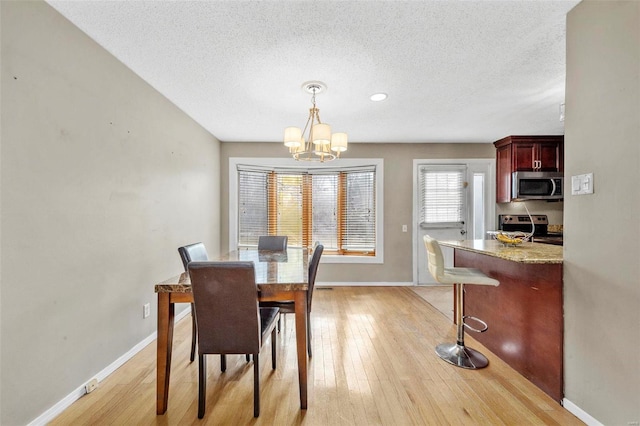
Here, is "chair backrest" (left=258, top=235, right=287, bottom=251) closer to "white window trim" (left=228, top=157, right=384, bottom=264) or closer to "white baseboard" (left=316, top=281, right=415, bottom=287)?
"white window trim" (left=228, top=157, right=384, bottom=264)

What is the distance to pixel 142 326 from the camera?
8.20 feet

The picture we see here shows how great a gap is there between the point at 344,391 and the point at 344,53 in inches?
92.5

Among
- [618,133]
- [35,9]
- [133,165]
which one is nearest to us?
[618,133]

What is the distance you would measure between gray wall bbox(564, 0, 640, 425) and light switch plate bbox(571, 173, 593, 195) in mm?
27

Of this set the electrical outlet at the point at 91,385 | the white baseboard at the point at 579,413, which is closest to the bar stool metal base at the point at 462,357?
the white baseboard at the point at 579,413

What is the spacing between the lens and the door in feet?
14.9

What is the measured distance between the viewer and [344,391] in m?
1.87

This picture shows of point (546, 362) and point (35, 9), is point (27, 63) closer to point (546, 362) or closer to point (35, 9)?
point (35, 9)

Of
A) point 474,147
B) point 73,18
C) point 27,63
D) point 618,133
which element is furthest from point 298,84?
point 474,147

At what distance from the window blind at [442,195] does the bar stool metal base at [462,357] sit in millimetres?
2432

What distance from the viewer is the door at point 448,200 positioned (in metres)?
4.55

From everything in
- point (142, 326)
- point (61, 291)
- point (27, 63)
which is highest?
point (27, 63)

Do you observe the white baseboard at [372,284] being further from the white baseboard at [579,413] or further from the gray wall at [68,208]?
the white baseboard at [579,413]

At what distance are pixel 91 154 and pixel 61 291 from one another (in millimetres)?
901
